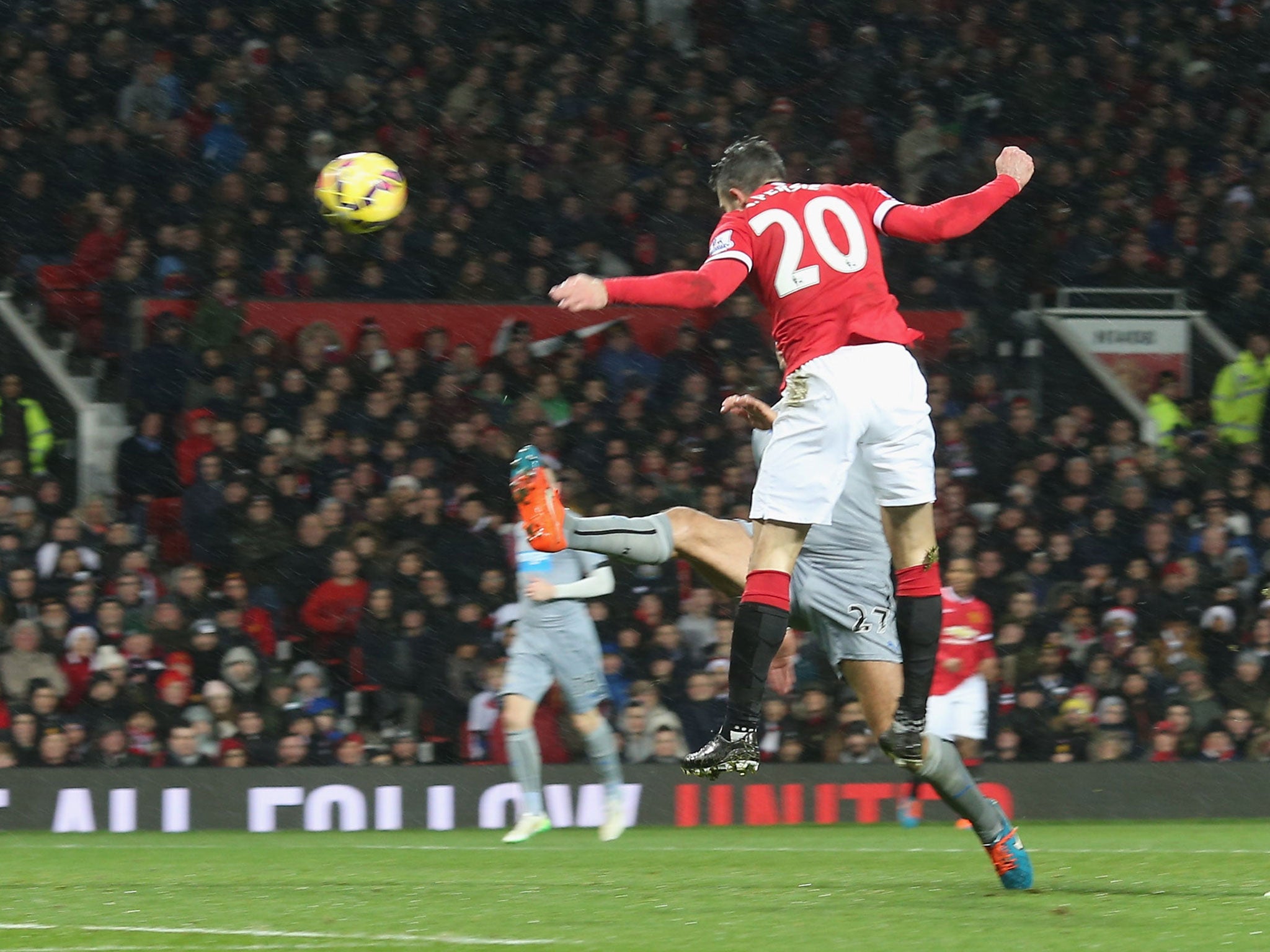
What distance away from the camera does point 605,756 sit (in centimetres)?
1065

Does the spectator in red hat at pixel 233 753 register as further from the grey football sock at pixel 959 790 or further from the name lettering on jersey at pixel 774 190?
the name lettering on jersey at pixel 774 190

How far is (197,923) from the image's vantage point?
18.6ft

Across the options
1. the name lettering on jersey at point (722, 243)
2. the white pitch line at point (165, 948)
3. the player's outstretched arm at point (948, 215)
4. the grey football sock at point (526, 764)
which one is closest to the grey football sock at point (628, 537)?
the name lettering on jersey at point (722, 243)

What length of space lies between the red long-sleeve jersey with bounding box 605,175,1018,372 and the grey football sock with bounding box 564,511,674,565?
85 centimetres

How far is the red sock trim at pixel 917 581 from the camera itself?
6.40 metres

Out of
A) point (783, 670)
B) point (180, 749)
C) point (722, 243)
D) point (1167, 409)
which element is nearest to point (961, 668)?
point (1167, 409)

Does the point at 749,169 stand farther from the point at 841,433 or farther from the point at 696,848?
the point at 696,848

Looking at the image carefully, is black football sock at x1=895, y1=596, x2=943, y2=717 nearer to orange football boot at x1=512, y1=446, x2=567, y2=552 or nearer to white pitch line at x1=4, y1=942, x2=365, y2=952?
orange football boot at x1=512, y1=446, x2=567, y2=552

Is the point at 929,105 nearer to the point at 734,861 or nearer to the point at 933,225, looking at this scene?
the point at 734,861

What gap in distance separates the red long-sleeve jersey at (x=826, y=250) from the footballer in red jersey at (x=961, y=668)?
594 cm

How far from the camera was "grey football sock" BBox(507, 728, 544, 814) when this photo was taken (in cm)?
1037

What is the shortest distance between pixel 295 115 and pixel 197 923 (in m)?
11.2

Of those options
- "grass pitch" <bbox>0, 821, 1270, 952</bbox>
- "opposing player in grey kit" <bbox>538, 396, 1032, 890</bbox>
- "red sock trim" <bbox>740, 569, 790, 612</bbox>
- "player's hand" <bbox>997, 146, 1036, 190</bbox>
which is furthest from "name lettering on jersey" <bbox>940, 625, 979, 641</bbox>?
"red sock trim" <bbox>740, 569, 790, 612</bbox>

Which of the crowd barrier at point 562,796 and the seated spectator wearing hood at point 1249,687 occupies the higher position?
the seated spectator wearing hood at point 1249,687
